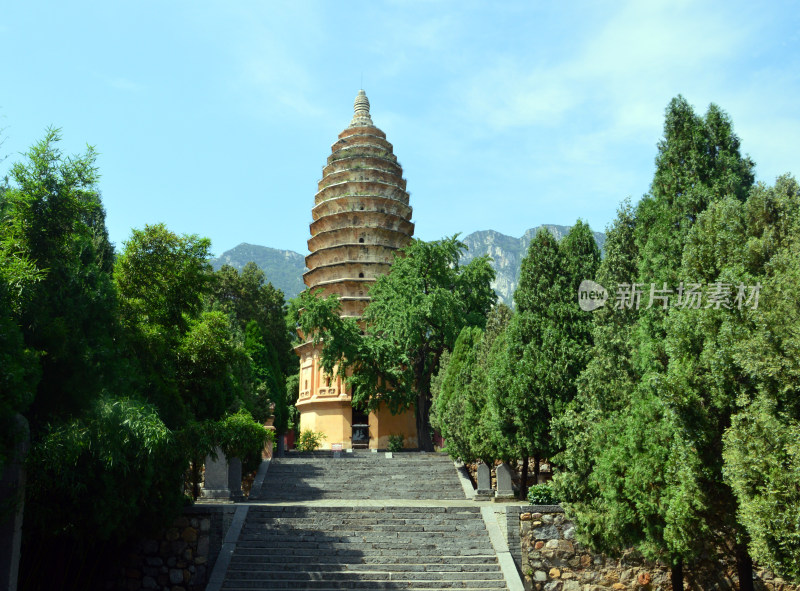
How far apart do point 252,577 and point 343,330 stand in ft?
49.5

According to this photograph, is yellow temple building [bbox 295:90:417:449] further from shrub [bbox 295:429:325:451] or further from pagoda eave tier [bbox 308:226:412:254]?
shrub [bbox 295:429:325:451]

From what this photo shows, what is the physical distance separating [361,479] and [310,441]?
8.94 meters

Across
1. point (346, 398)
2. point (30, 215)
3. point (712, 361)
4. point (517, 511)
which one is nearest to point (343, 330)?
point (346, 398)

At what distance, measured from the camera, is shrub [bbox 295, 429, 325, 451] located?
2883 cm

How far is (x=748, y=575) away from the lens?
9.27m

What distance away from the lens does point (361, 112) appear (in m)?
38.2

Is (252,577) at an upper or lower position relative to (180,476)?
lower

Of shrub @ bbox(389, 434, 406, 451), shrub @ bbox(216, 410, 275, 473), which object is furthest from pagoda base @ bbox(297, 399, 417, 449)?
shrub @ bbox(216, 410, 275, 473)

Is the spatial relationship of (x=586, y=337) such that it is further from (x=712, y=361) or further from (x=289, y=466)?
(x=289, y=466)

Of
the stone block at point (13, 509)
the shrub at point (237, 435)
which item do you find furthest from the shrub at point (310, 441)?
the stone block at point (13, 509)

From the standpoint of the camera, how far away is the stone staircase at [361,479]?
62.7 feet

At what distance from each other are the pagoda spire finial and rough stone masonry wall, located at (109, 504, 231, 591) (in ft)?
90.8

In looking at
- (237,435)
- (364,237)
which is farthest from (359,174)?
(237,435)

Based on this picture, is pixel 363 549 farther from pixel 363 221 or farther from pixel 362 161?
pixel 362 161
